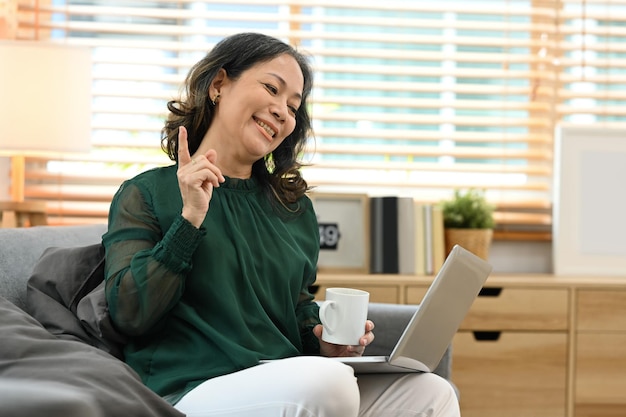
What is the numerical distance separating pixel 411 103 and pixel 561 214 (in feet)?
2.37

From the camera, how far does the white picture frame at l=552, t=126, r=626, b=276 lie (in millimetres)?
3027

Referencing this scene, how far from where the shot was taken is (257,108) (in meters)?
1.70

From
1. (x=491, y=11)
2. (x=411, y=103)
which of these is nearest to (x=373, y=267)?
(x=411, y=103)

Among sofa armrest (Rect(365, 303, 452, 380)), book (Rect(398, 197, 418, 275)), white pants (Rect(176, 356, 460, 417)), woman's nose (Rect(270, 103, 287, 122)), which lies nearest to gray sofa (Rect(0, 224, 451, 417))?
sofa armrest (Rect(365, 303, 452, 380))

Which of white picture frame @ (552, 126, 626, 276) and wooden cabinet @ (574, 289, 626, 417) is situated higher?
white picture frame @ (552, 126, 626, 276)

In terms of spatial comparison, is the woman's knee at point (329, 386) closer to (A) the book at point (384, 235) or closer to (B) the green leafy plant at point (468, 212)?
(A) the book at point (384, 235)

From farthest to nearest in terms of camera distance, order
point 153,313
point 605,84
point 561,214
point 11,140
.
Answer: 1. point 605,84
2. point 561,214
3. point 11,140
4. point 153,313

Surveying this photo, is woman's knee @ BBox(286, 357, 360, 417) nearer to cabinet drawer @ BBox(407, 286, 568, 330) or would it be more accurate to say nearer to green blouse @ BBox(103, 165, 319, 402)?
green blouse @ BBox(103, 165, 319, 402)

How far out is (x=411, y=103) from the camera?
3188 millimetres

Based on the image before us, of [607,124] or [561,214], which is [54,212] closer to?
[561,214]

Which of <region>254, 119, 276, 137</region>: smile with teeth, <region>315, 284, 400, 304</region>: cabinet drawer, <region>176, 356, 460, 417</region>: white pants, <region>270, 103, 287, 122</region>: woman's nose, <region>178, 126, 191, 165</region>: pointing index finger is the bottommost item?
<region>315, 284, 400, 304</region>: cabinet drawer

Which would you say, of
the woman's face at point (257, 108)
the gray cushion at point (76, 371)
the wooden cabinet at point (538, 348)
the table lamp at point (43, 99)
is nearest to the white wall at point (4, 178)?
the table lamp at point (43, 99)

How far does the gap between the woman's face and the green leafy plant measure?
1.34 m

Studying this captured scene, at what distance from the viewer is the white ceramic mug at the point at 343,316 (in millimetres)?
1497
